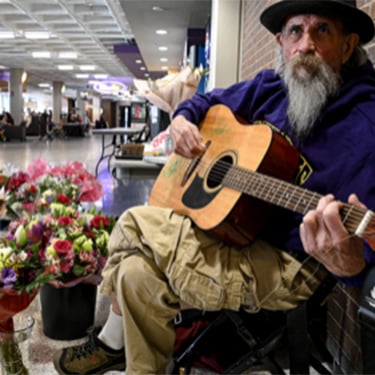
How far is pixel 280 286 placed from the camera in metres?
1.32

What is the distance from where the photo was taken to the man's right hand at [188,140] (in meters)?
1.59

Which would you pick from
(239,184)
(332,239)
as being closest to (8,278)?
(239,184)

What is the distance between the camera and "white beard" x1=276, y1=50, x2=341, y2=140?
1360 millimetres

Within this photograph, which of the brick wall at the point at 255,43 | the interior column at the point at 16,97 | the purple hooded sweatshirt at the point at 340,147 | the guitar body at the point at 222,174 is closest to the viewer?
the purple hooded sweatshirt at the point at 340,147

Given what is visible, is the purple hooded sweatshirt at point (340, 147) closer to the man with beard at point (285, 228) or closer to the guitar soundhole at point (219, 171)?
the man with beard at point (285, 228)

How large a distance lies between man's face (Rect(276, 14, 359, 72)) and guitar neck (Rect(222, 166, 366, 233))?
43 cm

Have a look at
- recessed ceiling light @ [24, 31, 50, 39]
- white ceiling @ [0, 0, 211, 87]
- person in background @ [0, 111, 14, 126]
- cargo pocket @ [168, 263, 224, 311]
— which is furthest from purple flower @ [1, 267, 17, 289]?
person in background @ [0, 111, 14, 126]

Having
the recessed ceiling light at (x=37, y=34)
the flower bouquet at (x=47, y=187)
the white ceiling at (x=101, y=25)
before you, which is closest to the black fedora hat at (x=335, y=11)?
the flower bouquet at (x=47, y=187)

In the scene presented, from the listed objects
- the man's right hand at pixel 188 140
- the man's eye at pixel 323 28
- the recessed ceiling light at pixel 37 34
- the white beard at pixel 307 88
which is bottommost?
the man's right hand at pixel 188 140

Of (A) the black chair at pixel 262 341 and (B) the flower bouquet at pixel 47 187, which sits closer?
(A) the black chair at pixel 262 341

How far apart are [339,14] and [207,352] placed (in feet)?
4.53

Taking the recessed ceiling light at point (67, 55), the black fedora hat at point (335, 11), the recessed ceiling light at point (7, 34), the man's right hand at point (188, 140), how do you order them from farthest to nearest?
the recessed ceiling light at point (67, 55) < the recessed ceiling light at point (7, 34) < the man's right hand at point (188, 140) < the black fedora hat at point (335, 11)

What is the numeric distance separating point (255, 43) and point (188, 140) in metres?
2.60

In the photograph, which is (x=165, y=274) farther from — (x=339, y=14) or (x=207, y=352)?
(x=339, y=14)
